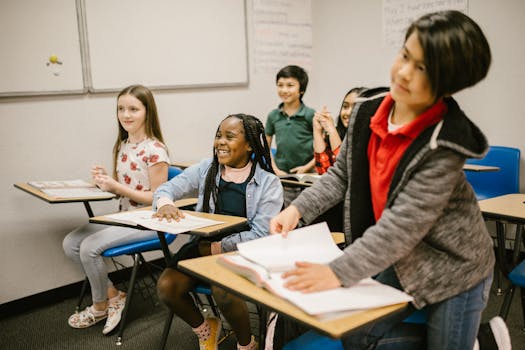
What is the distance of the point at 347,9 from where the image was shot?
4.34 meters

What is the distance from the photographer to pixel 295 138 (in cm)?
378

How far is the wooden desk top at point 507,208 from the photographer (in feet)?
6.54

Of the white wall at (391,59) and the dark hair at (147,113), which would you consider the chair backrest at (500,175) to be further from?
the dark hair at (147,113)

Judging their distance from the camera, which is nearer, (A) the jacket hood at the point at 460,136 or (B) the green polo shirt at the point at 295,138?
(A) the jacket hood at the point at 460,136

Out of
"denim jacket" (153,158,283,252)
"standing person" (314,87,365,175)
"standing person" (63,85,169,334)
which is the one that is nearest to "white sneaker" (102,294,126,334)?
"standing person" (63,85,169,334)

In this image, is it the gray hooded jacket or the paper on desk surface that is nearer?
the gray hooded jacket

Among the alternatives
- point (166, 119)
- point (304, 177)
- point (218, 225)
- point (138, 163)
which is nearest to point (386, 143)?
point (218, 225)

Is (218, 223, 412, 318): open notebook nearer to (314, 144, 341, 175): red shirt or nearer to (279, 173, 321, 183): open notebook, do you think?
(279, 173, 321, 183): open notebook

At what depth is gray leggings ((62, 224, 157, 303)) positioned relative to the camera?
2510mm

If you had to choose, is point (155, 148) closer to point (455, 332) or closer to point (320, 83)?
point (455, 332)

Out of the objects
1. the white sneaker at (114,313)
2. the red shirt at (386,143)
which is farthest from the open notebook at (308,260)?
the white sneaker at (114,313)

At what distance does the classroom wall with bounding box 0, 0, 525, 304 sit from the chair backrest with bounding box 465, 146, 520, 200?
0.27m

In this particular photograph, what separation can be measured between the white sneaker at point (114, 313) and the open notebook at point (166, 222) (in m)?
0.93

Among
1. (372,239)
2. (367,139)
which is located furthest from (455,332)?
(367,139)
